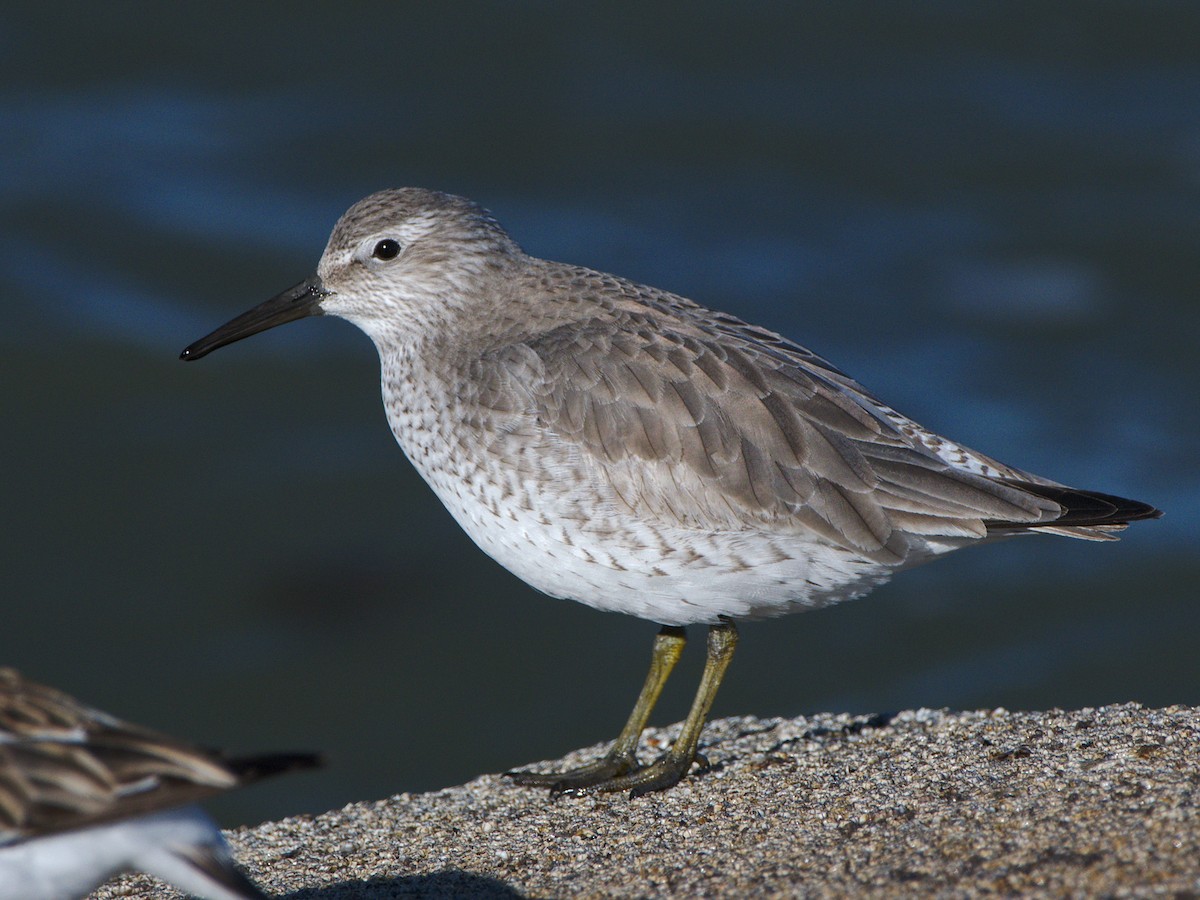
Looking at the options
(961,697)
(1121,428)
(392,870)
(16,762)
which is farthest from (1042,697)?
(16,762)

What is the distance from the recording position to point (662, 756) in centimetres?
564

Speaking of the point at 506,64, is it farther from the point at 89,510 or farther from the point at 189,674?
the point at 189,674

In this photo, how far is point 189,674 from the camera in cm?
976

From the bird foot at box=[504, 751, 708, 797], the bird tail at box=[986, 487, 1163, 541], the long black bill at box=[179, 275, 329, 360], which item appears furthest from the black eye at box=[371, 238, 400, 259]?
the bird tail at box=[986, 487, 1163, 541]

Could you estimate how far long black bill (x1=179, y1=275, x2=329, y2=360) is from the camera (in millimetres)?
6332

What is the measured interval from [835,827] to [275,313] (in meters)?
3.40

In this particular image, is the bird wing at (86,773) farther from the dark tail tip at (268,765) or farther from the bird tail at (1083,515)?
the bird tail at (1083,515)

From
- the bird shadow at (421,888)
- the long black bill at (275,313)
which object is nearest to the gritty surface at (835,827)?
the bird shadow at (421,888)

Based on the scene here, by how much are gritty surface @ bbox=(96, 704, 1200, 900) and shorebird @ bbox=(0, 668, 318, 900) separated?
0.95 m

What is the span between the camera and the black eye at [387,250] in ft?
20.4

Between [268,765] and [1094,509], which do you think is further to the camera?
[1094,509]

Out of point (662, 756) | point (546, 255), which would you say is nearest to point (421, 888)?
point (662, 756)

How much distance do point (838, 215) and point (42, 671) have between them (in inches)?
297

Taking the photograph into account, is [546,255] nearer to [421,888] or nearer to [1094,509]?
[1094,509]
